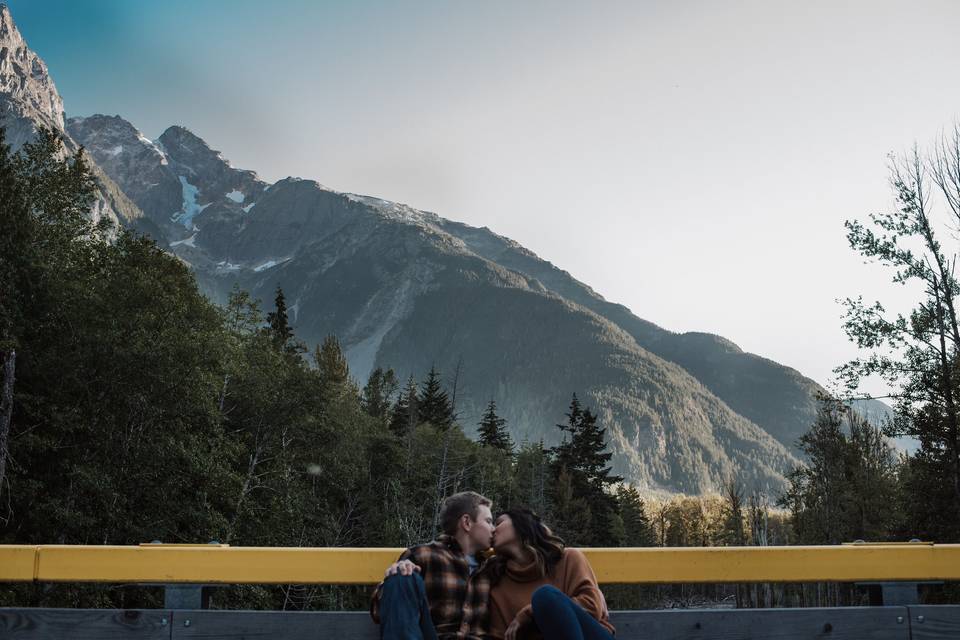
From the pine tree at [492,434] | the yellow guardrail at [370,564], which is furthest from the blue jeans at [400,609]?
the pine tree at [492,434]

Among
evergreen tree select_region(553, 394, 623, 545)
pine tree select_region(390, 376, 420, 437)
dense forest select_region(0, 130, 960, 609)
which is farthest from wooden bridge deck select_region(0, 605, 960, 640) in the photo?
evergreen tree select_region(553, 394, 623, 545)

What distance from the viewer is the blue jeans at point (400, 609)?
9.93 feet

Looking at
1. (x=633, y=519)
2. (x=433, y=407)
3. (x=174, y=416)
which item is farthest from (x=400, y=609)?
(x=633, y=519)

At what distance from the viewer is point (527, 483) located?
182ft

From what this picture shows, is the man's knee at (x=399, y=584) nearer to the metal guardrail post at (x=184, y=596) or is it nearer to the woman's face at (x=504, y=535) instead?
the woman's face at (x=504, y=535)

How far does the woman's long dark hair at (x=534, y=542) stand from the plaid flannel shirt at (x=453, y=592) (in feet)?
0.28

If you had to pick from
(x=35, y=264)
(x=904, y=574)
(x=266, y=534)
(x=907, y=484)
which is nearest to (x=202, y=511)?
(x=266, y=534)

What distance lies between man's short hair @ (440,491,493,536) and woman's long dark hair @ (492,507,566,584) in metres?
0.18

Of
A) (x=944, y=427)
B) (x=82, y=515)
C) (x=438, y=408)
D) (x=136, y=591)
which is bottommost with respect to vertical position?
(x=136, y=591)

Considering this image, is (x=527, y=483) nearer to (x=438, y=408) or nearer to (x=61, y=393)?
(x=438, y=408)

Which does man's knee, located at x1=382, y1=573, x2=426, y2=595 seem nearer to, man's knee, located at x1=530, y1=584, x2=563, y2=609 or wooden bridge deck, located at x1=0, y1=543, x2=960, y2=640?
wooden bridge deck, located at x1=0, y1=543, x2=960, y2=640

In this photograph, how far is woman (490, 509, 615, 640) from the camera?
2920mm

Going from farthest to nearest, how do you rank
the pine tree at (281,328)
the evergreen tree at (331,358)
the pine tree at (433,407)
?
the evergreen tree at (331,358) < the pine tree at (433,407) < the pine tree at (281,328)

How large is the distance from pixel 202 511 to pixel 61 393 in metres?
5.73
